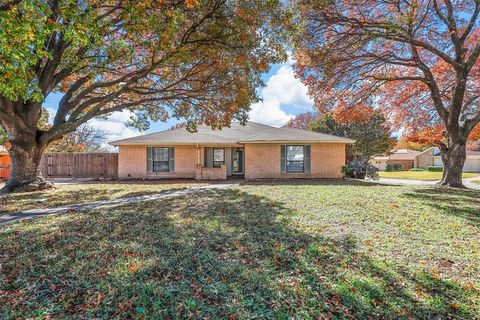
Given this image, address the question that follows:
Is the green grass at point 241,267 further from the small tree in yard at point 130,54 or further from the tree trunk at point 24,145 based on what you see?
the tree trunk at point 24,145

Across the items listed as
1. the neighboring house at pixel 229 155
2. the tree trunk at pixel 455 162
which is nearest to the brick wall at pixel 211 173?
the neighboring house at pixel 229 155

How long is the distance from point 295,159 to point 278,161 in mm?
1134

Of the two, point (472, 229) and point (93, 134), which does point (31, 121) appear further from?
point (93, 134)

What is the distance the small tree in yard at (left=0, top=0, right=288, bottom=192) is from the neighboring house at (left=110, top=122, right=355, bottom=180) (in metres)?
2.94

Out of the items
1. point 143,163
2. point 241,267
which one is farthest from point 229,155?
point 241,267

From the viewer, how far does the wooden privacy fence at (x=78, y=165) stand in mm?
17891

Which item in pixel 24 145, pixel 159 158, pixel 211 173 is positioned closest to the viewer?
pixel 24 145

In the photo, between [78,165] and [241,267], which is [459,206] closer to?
[241,267]

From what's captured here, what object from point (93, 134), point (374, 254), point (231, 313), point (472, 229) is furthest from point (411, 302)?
point (93, 134)

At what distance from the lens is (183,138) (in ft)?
55.1

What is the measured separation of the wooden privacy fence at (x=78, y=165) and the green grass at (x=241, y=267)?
1322 centimetres

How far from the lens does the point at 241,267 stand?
334cm

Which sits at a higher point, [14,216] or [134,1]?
[134,1]

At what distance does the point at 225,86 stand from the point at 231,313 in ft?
34.3
